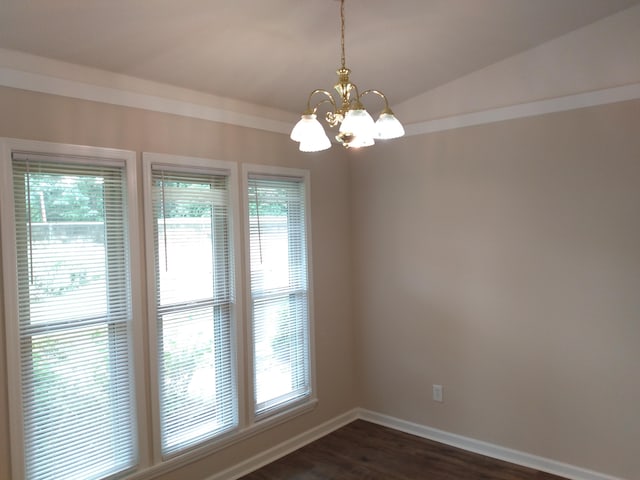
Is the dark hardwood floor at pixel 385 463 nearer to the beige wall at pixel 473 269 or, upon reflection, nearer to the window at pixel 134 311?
the beige wall at pixel 473 269

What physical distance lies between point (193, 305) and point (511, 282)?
2.18m

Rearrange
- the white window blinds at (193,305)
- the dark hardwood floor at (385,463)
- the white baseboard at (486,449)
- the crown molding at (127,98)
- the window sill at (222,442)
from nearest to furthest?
the crown molding at (127,98)
the window sill at (222,442)
the white window blinds at (193,305)
the white baseboard at (486,449)
the dark hardwood floor at (385,463)

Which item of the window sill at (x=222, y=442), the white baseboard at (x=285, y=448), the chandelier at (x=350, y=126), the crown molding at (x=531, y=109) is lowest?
the white baseboard at (x=285, y=448)

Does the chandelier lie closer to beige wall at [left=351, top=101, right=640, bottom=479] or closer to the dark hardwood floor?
beige wall at [left=351, top=101, right=640, bottom=479]

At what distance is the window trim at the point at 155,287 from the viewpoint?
2.70 metres

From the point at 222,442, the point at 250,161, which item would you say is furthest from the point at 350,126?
the point at 222,442

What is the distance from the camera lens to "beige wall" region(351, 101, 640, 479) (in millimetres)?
2846

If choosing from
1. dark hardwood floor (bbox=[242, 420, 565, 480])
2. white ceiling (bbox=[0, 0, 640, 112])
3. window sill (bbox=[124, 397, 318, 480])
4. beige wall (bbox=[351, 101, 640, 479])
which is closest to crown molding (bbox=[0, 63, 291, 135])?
white ceiling (bbox=[0, 0, 640, 112])

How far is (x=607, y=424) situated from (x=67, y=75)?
374 cm

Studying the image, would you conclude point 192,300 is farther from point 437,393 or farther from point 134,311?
point 437,393

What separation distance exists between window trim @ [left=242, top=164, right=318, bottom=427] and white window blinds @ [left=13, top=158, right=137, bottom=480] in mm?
851

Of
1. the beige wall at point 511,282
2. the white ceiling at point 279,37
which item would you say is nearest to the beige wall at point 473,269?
the beige wall at point 511,282

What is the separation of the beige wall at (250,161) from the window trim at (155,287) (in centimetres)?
7

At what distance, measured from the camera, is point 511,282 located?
10.6ft
